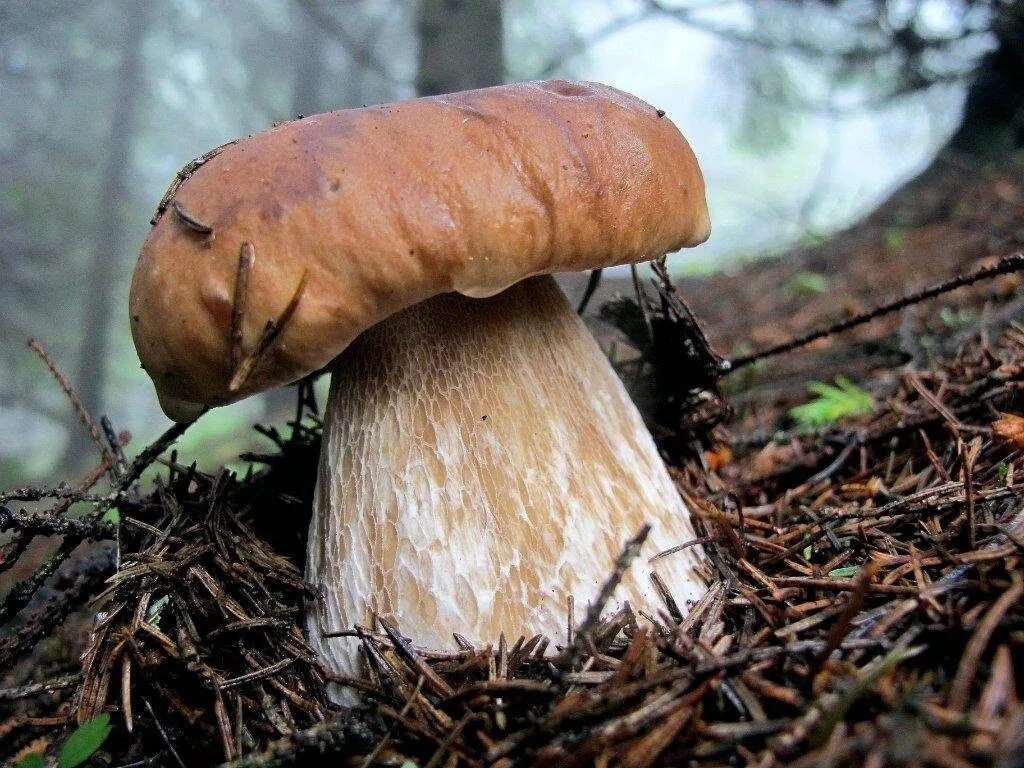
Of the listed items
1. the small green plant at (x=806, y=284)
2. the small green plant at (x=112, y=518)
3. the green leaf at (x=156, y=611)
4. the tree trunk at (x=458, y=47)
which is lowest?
the green leaf at (x=156, y=611)

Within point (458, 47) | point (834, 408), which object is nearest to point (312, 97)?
point (458, 47)

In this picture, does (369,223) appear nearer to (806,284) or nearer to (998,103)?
(806,284)

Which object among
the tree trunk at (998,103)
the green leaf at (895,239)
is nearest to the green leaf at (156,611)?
the green leaf at (895,239)

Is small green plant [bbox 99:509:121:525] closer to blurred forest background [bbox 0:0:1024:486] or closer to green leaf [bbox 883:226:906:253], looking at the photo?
blurred forest background [bbox 0:0:1024:486]

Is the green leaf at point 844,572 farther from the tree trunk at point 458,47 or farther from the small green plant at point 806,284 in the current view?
the tree trunk at point 458,47

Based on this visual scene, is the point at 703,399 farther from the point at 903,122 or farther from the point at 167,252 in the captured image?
the point at 903,122

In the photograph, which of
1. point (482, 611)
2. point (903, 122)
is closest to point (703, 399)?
point (482, 611)

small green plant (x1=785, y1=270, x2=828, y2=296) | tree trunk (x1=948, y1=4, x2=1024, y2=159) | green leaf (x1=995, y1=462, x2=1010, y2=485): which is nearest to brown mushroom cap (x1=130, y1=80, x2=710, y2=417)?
green leaf (x1=995, y1=462, x2=1010, y2=485)
